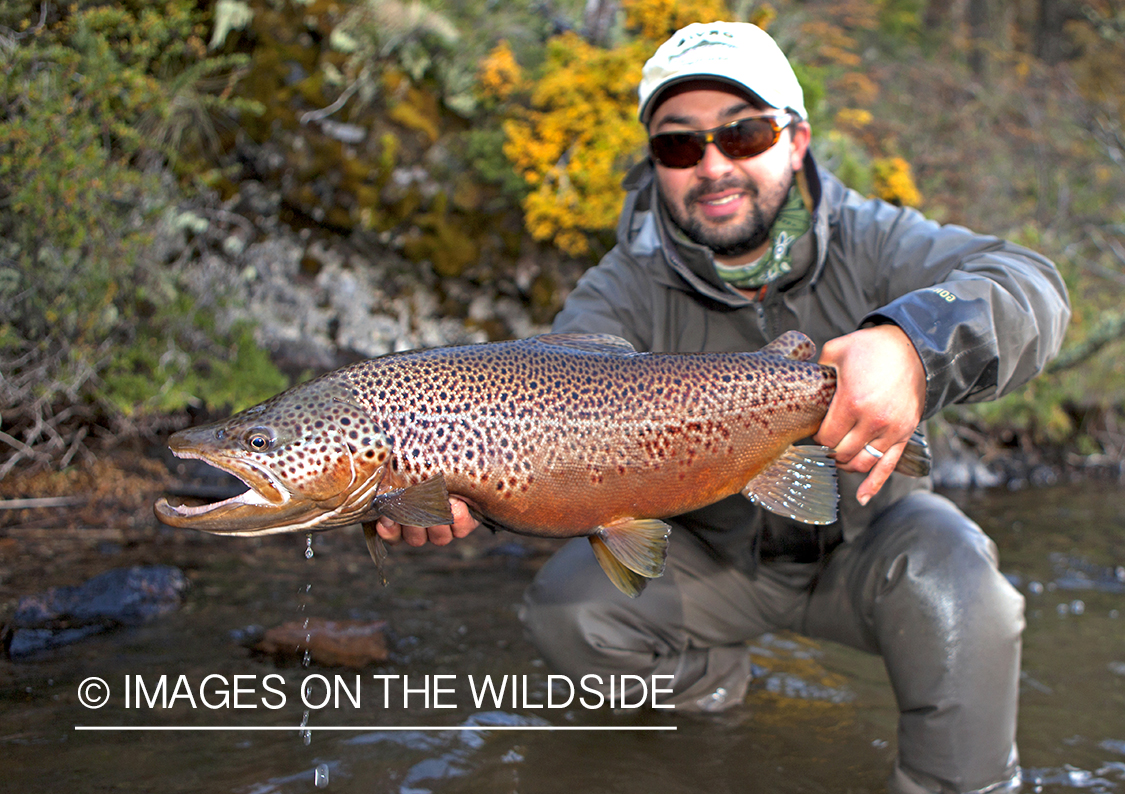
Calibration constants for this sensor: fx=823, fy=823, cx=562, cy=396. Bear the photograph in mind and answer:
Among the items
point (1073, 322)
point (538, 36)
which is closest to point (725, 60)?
point (538, 36)

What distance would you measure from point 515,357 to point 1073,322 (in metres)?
9.72

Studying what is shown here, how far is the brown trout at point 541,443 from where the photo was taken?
2213mm

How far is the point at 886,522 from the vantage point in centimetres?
317

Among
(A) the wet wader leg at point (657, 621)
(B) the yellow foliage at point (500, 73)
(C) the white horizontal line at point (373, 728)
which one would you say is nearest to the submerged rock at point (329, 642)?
(C) the white horizontal line at point (373, 728)

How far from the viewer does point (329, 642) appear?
12.7ft

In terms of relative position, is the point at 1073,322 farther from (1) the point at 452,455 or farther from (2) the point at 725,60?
(1) the point at 452,455

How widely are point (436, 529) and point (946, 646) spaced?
173 cm

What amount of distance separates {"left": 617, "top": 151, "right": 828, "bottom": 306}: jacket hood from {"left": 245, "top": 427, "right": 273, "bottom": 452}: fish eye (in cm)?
180

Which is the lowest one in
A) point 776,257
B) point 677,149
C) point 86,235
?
point 776,257

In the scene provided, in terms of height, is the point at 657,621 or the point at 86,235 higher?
the point at 86,235

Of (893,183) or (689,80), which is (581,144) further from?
(689,80)

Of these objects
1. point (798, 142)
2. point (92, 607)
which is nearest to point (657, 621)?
point (798, 142)

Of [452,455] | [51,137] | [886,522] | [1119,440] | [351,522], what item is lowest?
[1119,440]

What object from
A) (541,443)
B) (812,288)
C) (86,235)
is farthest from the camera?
(86,235)
